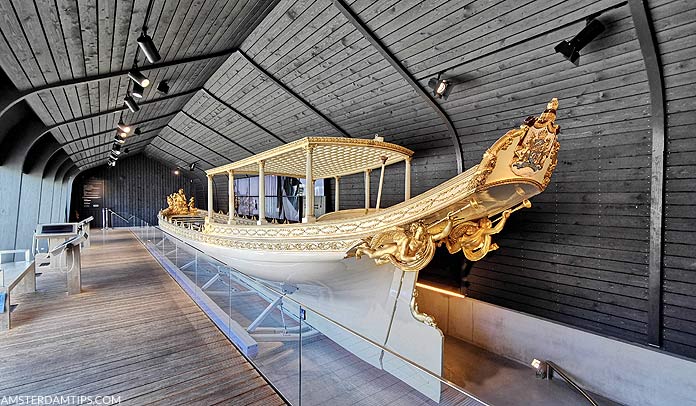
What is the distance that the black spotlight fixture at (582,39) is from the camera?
267cm

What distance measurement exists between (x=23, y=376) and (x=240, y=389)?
1.63 metres

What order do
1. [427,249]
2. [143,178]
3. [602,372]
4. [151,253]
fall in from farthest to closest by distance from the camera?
1. [143,178]
2. [151,253]
3. [602,372]
4. [427,249]

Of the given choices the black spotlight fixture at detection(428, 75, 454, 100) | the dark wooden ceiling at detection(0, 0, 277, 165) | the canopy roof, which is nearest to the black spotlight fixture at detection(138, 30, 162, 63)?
the dark wooden ceiling at detection(0, 0, 277, 165)

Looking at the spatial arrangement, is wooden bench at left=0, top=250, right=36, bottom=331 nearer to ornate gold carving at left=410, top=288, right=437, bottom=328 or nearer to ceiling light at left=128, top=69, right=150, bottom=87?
ceiling light at left=128, top=69, right=150, bottom=87

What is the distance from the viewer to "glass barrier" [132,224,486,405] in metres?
1.67

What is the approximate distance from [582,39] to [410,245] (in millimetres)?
2332

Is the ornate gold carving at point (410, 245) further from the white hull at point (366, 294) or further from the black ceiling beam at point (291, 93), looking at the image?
the black ceiling beam at point (291, 93)

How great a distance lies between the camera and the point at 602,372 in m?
3.48

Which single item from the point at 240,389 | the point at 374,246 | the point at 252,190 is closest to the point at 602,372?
the point at 374,246

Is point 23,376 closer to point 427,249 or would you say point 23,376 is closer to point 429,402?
point 429,402

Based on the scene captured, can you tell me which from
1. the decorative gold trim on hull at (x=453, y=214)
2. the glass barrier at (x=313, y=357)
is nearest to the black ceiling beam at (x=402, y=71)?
the decorative gold trim on hull at (x=453, y=214)

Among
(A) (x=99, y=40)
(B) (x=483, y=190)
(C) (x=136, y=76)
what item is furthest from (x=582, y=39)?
(C) (x=136, y=76)

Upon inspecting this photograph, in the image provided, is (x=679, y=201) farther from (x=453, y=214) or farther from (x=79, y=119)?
(x=79, y=119)

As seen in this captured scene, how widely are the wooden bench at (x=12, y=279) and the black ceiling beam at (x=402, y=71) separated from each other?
15.1 feet
